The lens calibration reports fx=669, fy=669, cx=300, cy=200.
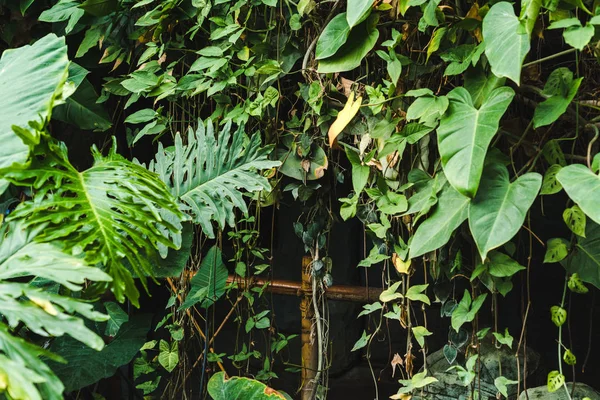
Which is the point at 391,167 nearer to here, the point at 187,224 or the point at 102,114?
the point at 187,224

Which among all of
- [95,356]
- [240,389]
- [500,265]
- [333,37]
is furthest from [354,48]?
[95,356]

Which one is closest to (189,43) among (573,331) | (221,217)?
(221,217)

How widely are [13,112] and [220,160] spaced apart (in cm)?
50

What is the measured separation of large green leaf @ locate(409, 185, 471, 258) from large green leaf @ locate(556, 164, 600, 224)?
0.69ft

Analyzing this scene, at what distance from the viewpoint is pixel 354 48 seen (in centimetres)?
161

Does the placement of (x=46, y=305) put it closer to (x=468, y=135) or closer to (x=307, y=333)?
(x=468, y=135)

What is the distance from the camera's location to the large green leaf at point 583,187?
1.24m

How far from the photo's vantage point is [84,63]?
2293 millimetres

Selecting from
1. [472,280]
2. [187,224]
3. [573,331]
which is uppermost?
[187,224]

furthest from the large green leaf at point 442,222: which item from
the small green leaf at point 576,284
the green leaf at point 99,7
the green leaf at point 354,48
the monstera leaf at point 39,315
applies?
the green leaf at point 99,7

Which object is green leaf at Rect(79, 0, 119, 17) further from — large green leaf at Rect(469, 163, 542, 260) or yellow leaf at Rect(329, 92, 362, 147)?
large green leaf at Rect(469, 163, 542, 260)

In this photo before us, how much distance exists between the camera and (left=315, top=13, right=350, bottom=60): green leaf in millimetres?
1583

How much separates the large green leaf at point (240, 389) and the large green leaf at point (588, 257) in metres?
0.75

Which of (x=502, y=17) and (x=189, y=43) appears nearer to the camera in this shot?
(x=502, y=17)
